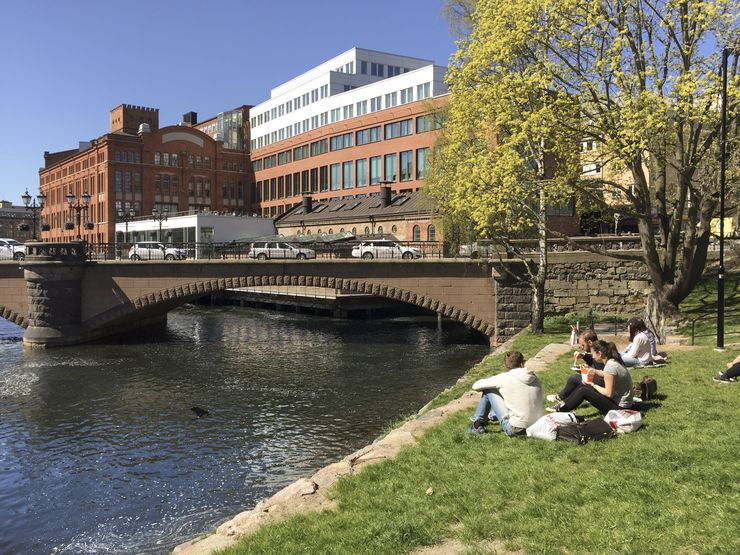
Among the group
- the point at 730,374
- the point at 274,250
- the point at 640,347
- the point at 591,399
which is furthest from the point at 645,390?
the point at 274,250

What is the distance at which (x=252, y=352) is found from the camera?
110 ft

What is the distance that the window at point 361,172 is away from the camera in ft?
258

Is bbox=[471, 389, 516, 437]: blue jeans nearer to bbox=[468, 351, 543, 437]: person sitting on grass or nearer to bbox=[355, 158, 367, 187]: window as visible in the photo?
bbox=[468, 351, 543, 437]: person sitting on grass

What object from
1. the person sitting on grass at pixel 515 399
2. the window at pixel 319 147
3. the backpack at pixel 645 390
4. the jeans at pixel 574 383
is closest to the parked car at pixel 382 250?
the backpack at pixel 645 390

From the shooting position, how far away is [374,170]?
7738cm

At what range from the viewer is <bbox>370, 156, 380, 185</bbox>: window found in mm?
76750

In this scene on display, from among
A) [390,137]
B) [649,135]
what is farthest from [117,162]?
[649,135]

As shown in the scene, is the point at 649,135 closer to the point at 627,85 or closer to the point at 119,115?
the point at 627,85

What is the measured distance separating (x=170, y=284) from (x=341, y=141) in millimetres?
50552

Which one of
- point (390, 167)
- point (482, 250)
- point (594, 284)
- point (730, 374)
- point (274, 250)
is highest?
point (390, 167)

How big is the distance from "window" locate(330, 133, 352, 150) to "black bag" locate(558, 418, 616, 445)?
246 feet

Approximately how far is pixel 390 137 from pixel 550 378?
210 feet

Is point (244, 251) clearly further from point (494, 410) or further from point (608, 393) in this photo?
point (608, 393)

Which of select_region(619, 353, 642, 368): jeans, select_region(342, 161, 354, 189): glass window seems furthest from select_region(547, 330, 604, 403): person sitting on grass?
select_region(342, 161, 354, 189): glass window
